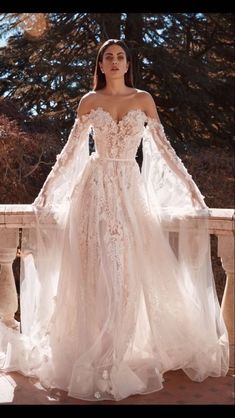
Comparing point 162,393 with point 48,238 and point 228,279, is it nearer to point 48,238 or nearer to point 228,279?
point 228,279

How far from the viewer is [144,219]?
2.59 meters

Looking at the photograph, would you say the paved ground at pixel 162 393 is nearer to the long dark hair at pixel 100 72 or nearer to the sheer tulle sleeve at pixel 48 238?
the sheer tulle sleeve at pixel 48 238

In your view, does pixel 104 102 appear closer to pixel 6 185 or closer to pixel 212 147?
pixel 6 185

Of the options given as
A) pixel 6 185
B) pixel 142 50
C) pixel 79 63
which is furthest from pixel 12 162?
pixel 142 50

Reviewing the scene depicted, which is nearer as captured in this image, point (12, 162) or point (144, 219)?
point (144, 219)

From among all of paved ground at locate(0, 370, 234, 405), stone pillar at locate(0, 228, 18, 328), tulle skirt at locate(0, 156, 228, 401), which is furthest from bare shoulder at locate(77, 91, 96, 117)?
paved ground at locate(0, 370, 234, 405)

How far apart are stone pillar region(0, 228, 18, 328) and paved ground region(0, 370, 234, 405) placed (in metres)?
0.39

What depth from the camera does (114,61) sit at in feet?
8.35

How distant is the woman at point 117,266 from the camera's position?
8.03 feet

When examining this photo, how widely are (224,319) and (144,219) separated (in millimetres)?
727

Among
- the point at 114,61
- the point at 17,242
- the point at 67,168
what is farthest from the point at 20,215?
the point at 114,61

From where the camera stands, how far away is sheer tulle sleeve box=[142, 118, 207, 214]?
2645 millimetres

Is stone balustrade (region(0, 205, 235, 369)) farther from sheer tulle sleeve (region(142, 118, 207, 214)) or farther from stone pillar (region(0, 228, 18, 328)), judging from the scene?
sheer tulle sleeve (region(142, 118, 207, 214))
